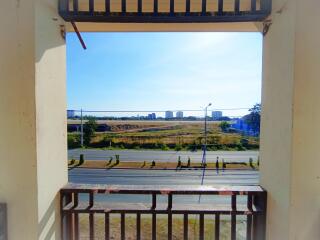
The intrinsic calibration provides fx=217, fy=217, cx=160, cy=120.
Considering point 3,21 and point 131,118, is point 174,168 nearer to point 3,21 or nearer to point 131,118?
point 131,118

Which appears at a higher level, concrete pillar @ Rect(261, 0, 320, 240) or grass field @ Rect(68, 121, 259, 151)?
concrete pillar @ Rect(261, 0, 320, 240)

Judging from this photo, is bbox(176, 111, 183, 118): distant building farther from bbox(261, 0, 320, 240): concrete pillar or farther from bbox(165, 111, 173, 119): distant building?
bbox(261, 0, 320, 240): concrete pillar

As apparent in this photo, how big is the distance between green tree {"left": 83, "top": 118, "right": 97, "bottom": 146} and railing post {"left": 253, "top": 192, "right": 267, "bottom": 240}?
1541 centimetres

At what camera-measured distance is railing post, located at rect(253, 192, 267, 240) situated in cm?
123

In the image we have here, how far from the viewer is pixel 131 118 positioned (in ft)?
53.9

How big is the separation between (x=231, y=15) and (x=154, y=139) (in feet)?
68.6

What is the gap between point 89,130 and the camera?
17359mm

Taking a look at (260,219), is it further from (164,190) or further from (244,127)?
(244,127)

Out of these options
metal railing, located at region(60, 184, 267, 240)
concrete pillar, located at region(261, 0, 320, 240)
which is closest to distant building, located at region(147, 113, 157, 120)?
metal railing, located at region(60, 184, 267, 240)

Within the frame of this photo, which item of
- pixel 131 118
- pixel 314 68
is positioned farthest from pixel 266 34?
pixel 131 118

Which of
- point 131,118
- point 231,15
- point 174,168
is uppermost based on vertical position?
point 231,15

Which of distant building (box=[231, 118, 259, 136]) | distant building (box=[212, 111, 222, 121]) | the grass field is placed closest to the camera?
distant building (box=[231, 118, 259, 136])

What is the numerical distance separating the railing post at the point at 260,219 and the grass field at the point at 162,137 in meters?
15.9

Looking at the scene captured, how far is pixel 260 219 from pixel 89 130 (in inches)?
680
